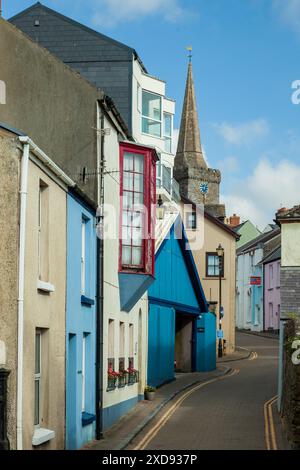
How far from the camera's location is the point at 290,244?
1264 inches

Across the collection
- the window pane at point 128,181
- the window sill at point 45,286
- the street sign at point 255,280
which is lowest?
the window sill at point 45,286

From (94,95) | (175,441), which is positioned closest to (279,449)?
(175,441)

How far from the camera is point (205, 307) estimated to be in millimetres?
42469

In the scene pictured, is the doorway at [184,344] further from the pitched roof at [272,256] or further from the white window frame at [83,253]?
the pitched roof at [272,256]

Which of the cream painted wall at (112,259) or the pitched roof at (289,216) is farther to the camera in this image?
the pitched roof at (289,216)

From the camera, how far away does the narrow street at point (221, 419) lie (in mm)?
19781

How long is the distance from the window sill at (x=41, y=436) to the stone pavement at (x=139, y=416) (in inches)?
130

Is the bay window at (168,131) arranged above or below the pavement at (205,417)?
above

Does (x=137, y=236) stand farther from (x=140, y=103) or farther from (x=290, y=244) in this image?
(x=140, y=103)

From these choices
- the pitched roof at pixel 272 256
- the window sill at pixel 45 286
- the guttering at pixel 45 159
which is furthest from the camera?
the pitched roof at pixel 272 256

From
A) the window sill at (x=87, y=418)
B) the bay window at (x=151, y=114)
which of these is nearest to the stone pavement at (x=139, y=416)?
the window sill at (x=87, y=418)

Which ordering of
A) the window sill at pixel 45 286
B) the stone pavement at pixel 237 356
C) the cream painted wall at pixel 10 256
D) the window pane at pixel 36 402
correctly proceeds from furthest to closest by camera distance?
the stone pavement at pixel 237 356 < the window pane at pixel 36 402 < the window sill at pixel 45 286 < the cream painted wall at pixel 10 256

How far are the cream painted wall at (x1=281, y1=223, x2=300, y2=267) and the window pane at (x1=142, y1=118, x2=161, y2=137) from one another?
9.41 meters

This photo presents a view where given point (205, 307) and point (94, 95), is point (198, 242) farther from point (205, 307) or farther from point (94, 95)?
point (94, 95)
